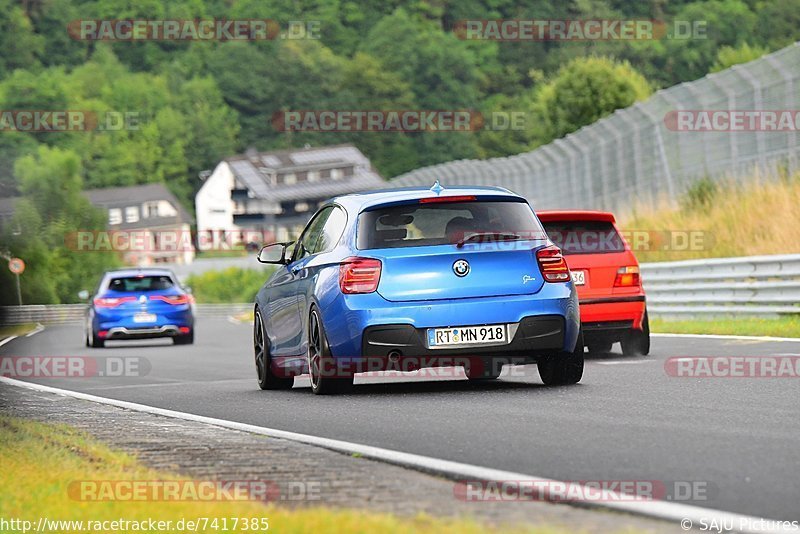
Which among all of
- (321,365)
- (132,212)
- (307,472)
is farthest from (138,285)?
(132,212)

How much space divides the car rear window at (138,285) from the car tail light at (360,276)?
1806 centimetres

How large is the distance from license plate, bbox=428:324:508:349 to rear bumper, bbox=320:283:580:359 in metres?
0.04

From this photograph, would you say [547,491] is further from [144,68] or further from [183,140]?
[144,68]

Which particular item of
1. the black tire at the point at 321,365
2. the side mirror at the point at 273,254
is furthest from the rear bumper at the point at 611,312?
the black tire at the point at 321,365

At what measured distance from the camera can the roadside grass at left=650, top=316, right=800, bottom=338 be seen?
21078mm

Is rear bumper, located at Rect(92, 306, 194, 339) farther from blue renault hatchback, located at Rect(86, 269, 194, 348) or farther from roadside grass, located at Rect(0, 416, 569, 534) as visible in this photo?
roadside grass, located at Rect(0, 416, 569, 534)

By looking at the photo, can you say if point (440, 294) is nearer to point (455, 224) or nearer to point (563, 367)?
point (455, 224)

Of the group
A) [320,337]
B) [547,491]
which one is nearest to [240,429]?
[320,337]

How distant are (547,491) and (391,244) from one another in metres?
6.14

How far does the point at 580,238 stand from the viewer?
18016mm

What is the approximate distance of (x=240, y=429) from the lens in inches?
416

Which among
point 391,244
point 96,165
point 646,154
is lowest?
point 391,244

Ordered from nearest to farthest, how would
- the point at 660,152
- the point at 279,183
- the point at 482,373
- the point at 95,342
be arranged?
the point at 482,373
the point at 95,342
the point at 660,152
the point at 279,183

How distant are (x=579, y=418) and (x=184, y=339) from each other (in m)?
21.3
